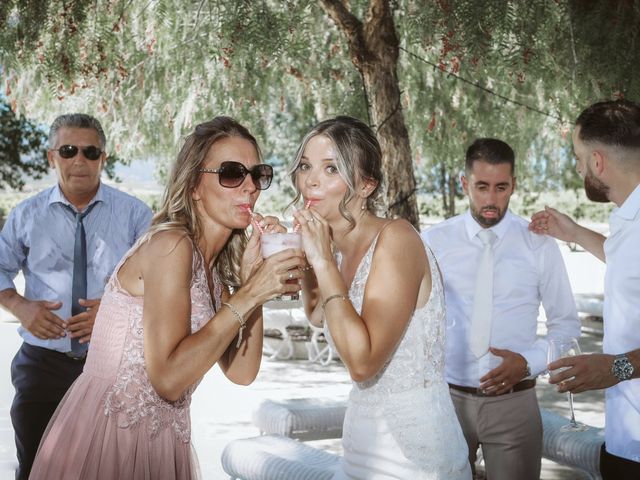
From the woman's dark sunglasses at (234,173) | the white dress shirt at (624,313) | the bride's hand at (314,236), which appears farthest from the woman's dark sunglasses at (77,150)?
the white dress shirt at (624,313)

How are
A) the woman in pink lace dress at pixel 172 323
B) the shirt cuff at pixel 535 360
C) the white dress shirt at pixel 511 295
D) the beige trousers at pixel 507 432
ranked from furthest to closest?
the white dress shirt at pixel 511 295, the beige trousers at pixel 507 432, the shirt cuff at pixel 535 360, the woman in pink lace dress at pixel 172 323

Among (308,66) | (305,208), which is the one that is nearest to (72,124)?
(305,208)

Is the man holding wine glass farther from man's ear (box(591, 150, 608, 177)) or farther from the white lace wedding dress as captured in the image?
the white lace wedding dress

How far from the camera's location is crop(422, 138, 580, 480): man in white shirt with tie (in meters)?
3.98

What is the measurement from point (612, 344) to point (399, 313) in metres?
0.95

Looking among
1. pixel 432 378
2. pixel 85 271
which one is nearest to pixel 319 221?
pixel 432 378

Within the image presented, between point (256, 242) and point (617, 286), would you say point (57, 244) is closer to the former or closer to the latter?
point (256, 242)

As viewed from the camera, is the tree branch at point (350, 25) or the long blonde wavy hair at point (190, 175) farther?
the tree branch at point (350, 25)

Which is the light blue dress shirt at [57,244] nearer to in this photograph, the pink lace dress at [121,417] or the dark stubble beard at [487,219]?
the pink lace dress at [121,417]

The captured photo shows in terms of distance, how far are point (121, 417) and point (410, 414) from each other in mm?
936

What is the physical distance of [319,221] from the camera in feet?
8.64

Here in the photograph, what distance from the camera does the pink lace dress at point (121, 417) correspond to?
2604mm

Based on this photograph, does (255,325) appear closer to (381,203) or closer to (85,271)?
(381,203)

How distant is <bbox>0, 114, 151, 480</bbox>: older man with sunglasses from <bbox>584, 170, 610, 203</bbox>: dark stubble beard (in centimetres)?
248
